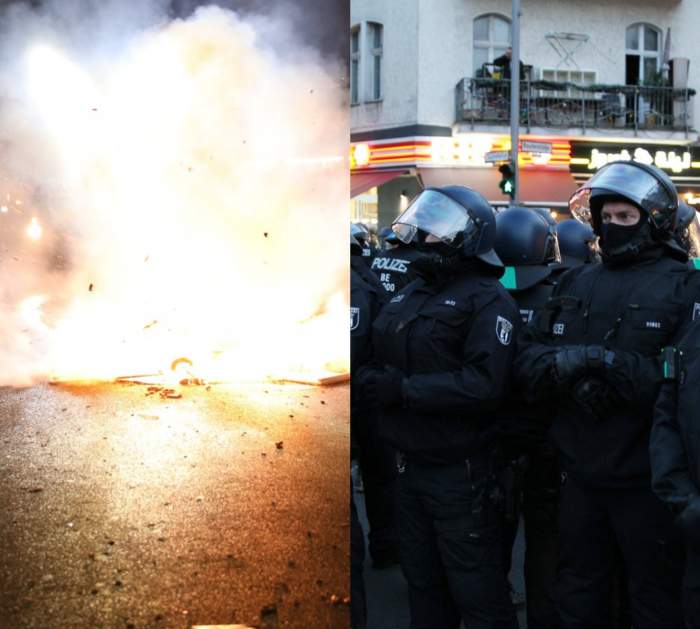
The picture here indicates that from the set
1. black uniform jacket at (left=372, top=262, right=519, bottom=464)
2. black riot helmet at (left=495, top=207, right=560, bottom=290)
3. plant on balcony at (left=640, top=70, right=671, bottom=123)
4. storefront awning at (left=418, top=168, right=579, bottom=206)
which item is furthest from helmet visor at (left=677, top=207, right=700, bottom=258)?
plant on balcony at (left=640, top=70, right=671, bottom=123)

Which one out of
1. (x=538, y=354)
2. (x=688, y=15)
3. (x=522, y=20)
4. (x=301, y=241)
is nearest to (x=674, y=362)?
(x=538, y=354)

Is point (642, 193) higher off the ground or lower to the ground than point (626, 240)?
higher

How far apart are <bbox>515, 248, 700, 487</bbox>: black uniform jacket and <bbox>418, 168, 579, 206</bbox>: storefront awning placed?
16.1 m

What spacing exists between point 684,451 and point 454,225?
1143mm

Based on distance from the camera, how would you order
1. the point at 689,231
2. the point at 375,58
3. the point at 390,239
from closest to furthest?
the point at 689,231 → the point at 390,239 → the point at 375,58

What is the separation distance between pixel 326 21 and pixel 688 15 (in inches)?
845

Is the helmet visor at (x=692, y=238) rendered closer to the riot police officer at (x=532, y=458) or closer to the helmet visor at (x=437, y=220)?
the riot police officer at (x=532, y=458)

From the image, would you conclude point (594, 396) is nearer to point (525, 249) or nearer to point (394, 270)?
point (525, 249)

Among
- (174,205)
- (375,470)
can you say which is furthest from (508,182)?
(174,205)

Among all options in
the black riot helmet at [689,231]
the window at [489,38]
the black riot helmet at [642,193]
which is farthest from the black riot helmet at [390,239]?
the window at [489,38]

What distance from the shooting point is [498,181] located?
754 inches

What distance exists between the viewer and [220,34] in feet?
5.23

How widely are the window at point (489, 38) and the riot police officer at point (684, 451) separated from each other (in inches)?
708

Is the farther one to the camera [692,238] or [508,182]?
[508,182]
